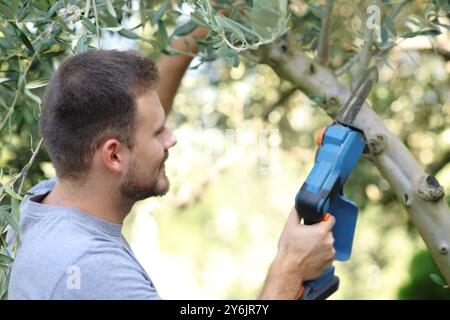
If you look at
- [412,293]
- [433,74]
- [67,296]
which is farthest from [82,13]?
[412,293]

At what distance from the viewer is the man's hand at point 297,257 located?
175 centimetres

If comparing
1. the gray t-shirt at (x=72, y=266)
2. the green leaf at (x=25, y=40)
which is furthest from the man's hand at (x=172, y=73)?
the gray t-shirt at (x=72, y=266)

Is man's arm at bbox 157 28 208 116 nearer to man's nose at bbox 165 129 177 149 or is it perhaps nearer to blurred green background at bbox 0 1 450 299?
blurred green background at bbox 0 1 450 299

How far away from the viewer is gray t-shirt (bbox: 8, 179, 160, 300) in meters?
1.66

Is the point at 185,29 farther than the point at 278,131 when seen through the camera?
No

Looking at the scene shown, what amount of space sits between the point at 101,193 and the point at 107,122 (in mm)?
194

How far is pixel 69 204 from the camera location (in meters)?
1.90

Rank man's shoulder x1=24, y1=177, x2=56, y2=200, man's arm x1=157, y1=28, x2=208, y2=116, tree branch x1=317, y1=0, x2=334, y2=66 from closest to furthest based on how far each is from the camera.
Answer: man's shoulder x1=24, y1=177, x2=56, y2=200, tree branch x1=317, y1=0, x2=334, y2=66, man's arm x1=157, y1=28, x2=208, y2=116

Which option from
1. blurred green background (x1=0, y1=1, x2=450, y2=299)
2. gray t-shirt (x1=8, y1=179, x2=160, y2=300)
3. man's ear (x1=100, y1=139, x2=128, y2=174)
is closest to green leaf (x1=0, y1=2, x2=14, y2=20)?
man's ear (x1=100, y1=139, x2=128, y2=174)

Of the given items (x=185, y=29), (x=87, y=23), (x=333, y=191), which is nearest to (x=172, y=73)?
(x=185, y=29)

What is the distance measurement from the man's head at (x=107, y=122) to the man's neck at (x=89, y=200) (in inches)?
1.0

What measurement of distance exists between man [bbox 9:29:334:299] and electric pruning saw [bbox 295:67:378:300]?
0.05 meters

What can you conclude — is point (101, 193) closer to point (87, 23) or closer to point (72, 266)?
point (72, 266)

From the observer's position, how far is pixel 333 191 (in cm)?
187
